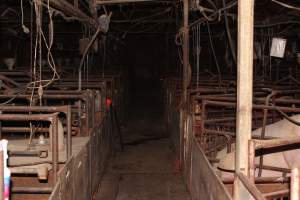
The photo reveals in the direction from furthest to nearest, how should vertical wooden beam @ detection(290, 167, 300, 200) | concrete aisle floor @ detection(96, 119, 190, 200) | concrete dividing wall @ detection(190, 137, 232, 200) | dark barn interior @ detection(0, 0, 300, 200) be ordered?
concrete aisle floor @ detection(96, 119, 190, 200)
concrete dividing wall @ detection(190, 137, 232, 200)
dark barn interior @ detection(0, 0, 300, 200)
vertical wooden beam @ detection(290, 167, 300, 200)

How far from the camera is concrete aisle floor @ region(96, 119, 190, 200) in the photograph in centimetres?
757

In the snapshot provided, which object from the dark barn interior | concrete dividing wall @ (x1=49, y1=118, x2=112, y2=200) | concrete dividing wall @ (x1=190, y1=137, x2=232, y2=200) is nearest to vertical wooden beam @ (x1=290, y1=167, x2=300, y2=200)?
the dark barn interior

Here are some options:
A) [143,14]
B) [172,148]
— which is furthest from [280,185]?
[143,14]

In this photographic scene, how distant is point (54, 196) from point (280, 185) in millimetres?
2618

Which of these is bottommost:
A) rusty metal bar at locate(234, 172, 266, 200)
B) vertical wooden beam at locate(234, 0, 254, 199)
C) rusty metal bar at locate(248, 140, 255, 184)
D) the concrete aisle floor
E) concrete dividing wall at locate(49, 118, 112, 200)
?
the concrete aisle floor

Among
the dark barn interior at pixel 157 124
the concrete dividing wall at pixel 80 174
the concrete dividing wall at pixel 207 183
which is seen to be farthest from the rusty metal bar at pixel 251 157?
the concrete dividing wall at pixel 80 174

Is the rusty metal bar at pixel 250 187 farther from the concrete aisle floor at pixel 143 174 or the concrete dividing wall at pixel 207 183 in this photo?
the concrete aisle floor at pixel 143 174

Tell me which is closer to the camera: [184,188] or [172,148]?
[184,188]

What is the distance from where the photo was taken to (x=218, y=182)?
3.84m

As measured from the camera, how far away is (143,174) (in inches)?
353

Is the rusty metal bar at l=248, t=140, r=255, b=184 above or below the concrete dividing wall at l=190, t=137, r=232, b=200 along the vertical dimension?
above

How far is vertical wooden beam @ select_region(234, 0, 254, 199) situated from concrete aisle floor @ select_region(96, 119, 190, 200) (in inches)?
166

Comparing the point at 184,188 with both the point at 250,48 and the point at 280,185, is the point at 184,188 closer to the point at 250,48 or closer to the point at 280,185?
the point at 280,185

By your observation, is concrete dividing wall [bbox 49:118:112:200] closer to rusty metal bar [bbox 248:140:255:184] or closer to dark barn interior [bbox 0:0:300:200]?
dark barn interior [bbox 0:0:300:200]
